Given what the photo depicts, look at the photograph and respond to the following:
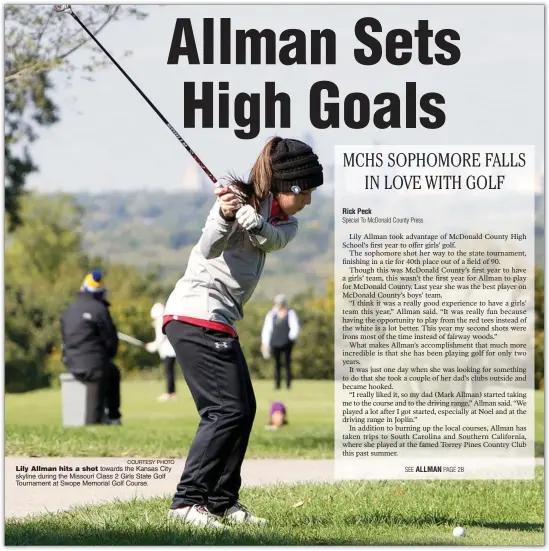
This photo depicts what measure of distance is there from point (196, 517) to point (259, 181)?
1730 mm

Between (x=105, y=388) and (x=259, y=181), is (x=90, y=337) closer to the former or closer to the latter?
(x=105, y=388)

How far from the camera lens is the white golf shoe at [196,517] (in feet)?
19.2

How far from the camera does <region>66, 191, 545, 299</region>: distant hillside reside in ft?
88.5

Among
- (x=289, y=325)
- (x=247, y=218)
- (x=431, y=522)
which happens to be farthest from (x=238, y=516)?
(x=289, y=325)

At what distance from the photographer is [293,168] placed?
5879 millimetres

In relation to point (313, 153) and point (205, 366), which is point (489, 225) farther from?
point (205, 366)

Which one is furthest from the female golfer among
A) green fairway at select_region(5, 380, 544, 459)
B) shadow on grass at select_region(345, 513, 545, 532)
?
green fairway at select_region(5, 380, 544, 459)

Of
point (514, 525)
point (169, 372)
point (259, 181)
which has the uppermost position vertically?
point (259, 181)

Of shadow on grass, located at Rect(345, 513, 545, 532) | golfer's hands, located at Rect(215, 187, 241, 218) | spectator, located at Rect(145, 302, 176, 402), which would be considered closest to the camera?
golfer's hands, located at Rect(215, 187, 241, 218)

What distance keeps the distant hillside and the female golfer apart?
20011mm

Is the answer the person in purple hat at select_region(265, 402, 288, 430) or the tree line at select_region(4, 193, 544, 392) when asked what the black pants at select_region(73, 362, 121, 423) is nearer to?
the person in purple hat at select_region(265, 402, 288, 430)

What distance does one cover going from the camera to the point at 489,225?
7.23 meters

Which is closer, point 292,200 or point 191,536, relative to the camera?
point 191,536

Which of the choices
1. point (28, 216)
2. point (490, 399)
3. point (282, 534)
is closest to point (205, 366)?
point (282, 534)
